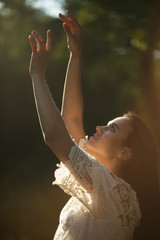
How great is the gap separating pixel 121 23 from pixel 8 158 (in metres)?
3.53

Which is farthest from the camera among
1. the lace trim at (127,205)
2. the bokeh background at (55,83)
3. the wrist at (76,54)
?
the bokeh background at (55,83)

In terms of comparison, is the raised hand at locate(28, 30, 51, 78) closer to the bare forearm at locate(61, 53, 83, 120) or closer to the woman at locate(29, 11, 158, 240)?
the woman at locate(29, 11, 158, 240)

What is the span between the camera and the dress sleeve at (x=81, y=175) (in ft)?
6.00

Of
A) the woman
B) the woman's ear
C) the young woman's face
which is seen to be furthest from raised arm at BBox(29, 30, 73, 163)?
the woman's ear

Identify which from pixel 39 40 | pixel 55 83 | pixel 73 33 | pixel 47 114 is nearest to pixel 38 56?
pixel 39 40

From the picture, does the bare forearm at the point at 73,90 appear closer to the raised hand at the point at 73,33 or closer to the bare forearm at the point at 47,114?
the raised hand at the point at 73,33

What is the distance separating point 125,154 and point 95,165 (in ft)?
1.21

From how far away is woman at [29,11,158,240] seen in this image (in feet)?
5.89

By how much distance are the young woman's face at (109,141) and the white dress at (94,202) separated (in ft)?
0.59

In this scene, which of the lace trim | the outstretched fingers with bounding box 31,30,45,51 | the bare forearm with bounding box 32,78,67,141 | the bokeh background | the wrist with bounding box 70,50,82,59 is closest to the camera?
the bare forearm with bounding box 32,78,67,141

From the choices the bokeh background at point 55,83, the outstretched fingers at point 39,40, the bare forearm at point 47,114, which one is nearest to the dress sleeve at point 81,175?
the bare forearm at point 47,114

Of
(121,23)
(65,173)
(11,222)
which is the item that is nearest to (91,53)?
(121,23)

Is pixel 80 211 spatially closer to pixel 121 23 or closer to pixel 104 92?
pixel 121 23

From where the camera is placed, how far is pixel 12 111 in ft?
23.4
